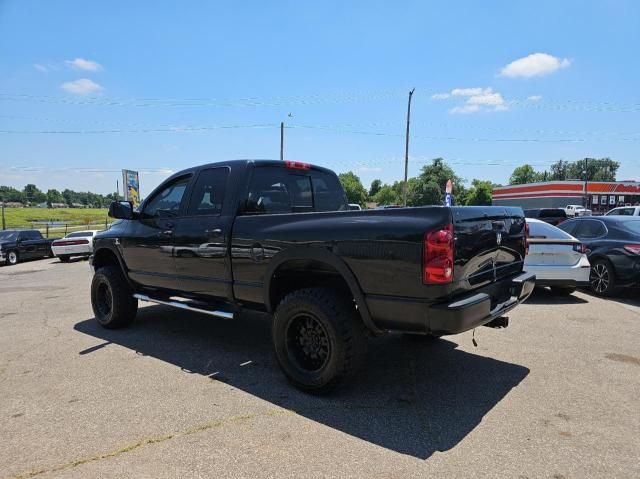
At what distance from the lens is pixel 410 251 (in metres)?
2.97

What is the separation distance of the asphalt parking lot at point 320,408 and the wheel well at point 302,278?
2.54 feet

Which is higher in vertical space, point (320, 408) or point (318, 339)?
point (318, 339)

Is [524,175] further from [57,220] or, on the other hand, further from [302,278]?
[302,278]

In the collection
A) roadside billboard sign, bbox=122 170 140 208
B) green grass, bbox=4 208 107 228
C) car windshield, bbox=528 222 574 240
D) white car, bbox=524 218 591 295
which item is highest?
roadside billboard sign, bbox=122 170 140 208

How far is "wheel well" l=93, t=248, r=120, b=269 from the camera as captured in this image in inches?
237

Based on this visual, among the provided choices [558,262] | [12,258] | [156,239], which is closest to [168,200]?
[156,239]

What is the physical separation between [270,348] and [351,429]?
1.99 metres

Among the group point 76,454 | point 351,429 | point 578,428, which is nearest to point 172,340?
point 76,454

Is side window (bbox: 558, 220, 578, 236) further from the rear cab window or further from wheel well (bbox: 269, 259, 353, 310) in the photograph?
wheel well (bbox: 269, 259, 353, 310)

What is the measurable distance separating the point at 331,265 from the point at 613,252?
6.43m

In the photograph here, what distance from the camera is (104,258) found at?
6168mm

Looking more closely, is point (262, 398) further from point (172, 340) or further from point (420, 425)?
point (172, 340)

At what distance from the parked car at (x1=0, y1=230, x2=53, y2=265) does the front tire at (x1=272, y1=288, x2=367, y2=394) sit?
19.8 m

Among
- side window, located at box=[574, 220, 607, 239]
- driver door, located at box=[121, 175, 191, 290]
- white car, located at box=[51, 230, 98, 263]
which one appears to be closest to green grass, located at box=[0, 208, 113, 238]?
white car, located at box=[51, 230, 98, 263]
